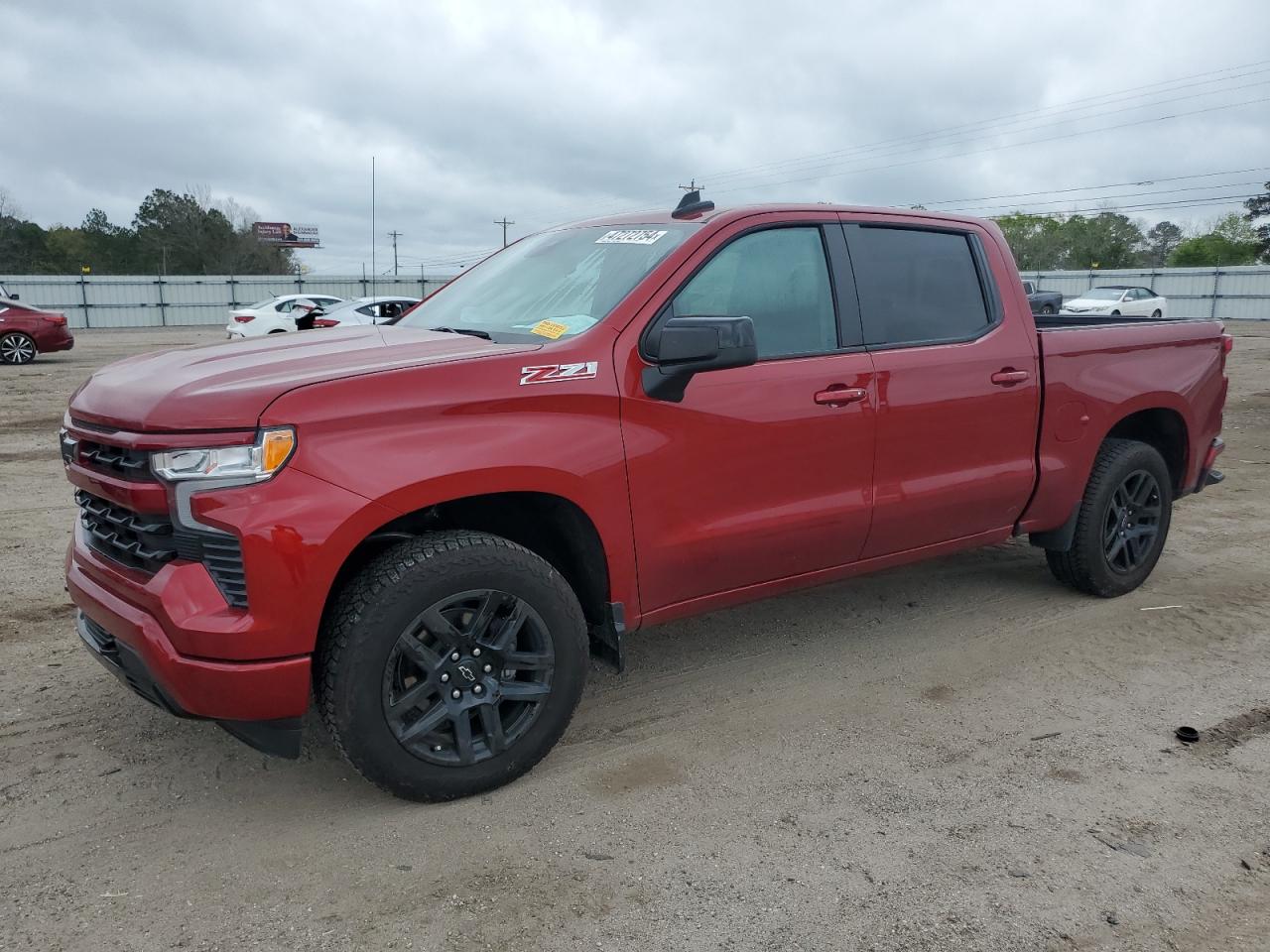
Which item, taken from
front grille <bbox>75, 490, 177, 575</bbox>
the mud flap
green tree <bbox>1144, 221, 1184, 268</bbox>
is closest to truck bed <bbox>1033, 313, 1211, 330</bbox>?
the mud flap

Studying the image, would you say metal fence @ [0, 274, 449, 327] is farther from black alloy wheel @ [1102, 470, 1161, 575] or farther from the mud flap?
the mud flap

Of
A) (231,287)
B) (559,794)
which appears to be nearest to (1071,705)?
(559,794)

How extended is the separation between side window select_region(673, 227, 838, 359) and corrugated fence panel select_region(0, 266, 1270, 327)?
121 ft

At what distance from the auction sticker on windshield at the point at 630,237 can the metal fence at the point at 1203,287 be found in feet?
136

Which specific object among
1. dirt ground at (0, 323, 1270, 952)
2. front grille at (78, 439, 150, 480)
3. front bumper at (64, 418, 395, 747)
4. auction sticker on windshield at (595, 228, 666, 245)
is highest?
auction sticker on windshield at (595, 228, 666, 245)

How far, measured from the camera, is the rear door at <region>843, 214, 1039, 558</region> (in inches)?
158

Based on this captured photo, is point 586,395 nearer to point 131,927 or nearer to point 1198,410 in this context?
point 131,927

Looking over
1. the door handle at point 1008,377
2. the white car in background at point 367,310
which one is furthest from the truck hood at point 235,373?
the white car in background at point 367,310

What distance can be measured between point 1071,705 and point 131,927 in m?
3.31

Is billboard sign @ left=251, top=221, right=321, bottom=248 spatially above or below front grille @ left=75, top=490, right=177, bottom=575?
above

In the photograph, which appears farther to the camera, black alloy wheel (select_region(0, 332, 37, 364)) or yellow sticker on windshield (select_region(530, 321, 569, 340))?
black alloy wheel (select_region(0, 332, 37, 364))

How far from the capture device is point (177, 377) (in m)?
2.96

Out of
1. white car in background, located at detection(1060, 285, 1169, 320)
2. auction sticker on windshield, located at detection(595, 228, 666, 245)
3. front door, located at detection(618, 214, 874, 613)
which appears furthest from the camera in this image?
white car in background, located at detection(1060, 285, 1169, 320)

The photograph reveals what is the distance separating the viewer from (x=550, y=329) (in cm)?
348
